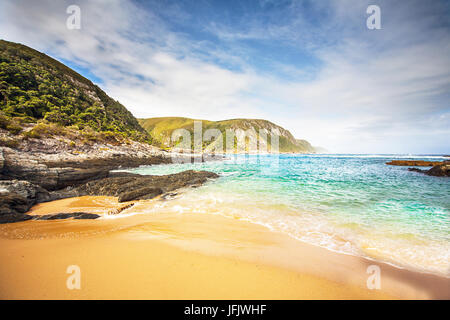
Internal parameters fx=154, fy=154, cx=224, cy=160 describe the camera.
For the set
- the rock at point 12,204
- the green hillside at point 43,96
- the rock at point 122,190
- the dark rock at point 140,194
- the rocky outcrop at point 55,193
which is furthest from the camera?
the green hillside at point 43,96

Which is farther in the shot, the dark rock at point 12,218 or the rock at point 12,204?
the rock at point 12,204

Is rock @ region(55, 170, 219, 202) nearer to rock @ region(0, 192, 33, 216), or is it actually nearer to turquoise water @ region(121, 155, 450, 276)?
turquoise water @ region(121, 155, 450, 276)

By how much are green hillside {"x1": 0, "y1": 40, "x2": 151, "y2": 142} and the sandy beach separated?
25.5 metres

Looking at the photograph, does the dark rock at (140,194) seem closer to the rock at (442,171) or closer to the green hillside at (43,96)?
the green hillside at (43,96)

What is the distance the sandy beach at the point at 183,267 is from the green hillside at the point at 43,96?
25.5m

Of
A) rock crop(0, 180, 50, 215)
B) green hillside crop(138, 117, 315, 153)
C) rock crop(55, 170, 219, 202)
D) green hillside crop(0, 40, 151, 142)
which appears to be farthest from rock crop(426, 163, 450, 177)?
green hillside crop(138, 117, 315, 153)

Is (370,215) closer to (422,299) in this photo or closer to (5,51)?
(422,299)

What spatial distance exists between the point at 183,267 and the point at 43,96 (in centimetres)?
4629

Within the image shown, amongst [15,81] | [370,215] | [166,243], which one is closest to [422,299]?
[370,215]

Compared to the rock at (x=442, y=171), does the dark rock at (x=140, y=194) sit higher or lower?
lower

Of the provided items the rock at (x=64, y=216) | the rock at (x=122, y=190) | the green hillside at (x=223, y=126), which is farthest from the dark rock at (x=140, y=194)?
the green hillside at (x=223, y=126)

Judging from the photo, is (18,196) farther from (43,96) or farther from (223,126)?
(223,126)

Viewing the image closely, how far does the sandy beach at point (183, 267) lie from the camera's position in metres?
2.40

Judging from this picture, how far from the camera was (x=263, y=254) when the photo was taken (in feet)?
11.8
